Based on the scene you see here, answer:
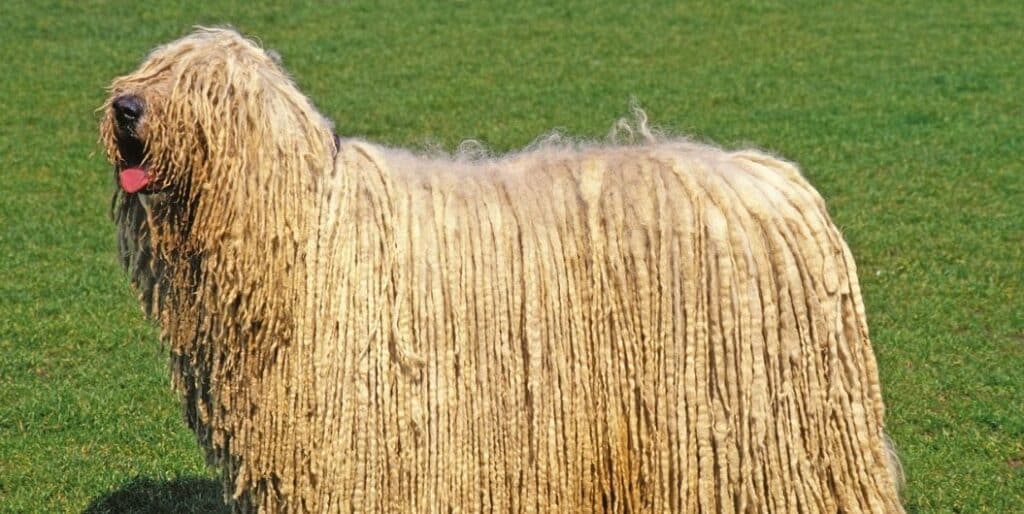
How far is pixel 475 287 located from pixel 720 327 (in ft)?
2.43

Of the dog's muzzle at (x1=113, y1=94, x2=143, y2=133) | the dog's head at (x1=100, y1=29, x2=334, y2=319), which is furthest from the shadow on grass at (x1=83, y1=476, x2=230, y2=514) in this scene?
the dog's muzzle at (x1=113, y1=94, x2=143, y2=133)

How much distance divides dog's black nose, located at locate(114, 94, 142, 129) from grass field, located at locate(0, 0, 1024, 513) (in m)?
2.53

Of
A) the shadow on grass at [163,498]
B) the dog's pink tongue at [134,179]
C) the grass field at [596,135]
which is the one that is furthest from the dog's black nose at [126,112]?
the grass field at [596,135]

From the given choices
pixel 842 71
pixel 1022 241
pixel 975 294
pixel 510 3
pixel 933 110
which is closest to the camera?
pixel 975 294

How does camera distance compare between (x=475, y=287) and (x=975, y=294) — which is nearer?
(x=475, y=287)

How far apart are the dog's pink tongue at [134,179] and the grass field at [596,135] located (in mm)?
2422

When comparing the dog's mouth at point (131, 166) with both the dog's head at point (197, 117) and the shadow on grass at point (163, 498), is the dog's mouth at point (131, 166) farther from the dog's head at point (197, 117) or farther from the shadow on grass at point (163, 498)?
the shadow on grass at point (163, 498)

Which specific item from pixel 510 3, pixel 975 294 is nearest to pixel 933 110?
pixel 975 294

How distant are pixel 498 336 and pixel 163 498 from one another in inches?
98.1

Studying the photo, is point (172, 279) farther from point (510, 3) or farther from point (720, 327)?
point (510, 3)

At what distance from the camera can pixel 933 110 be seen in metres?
12.8

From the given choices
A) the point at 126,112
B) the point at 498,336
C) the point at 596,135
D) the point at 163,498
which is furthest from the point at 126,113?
the point at 596,135

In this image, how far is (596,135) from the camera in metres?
10.9

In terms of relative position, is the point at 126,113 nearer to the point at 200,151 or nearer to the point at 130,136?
the point at 130,136
